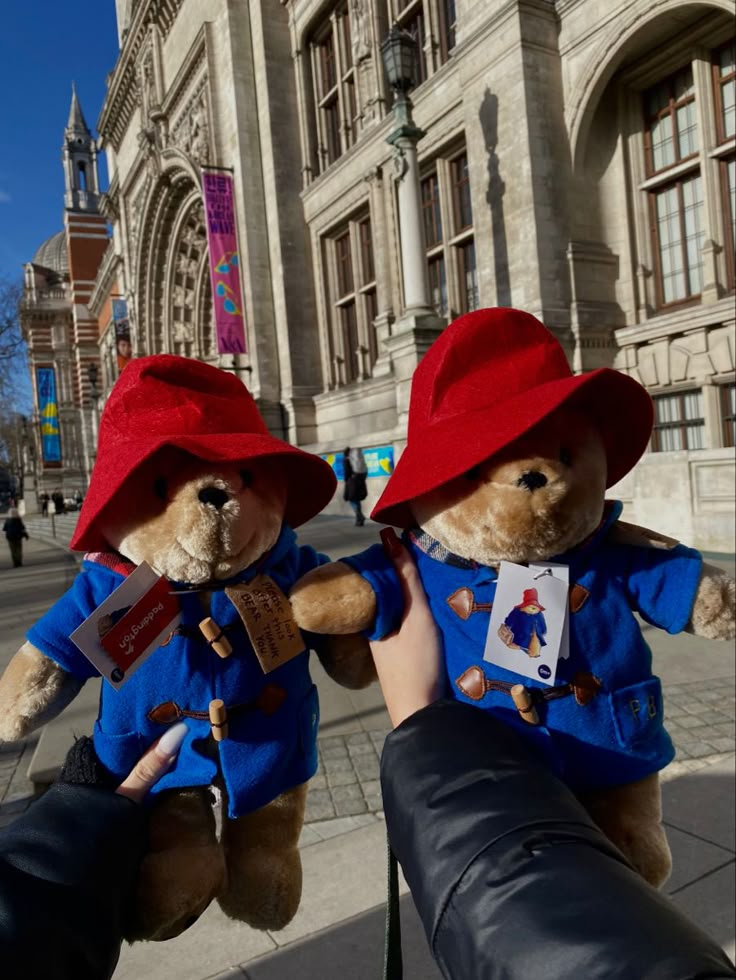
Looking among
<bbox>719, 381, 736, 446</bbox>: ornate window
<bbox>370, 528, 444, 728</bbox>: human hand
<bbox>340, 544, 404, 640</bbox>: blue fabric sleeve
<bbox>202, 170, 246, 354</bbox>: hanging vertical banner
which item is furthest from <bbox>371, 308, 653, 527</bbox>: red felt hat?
<bbox>202, 170, 246, 354</bbox>: hanging vertical banner

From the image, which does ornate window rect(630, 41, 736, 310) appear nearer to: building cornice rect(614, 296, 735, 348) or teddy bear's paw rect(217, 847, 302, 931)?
building cornice rect(614, 296, 735, 348)

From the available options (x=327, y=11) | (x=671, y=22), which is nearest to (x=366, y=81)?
(x=327, y=11)

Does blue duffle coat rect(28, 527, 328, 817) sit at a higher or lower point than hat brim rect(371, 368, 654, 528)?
lower

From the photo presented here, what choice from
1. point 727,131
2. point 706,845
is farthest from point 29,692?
point 727,131

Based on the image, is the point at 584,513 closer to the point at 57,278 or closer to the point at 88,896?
the point at 88,896

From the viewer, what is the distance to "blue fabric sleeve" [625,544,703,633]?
1.58 metres

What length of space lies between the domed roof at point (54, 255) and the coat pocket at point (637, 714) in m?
74.2

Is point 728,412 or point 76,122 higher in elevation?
point 76,122

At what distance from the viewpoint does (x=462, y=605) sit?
1.58 meters

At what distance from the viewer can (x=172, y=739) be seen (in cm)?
160

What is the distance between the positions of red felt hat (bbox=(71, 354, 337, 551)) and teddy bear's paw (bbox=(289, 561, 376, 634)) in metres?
0.35

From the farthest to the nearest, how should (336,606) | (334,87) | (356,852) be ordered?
(334,87) < (356,852) < (336,606)

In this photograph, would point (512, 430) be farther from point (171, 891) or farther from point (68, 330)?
point (68, 330)

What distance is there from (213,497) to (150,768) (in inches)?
25.3
